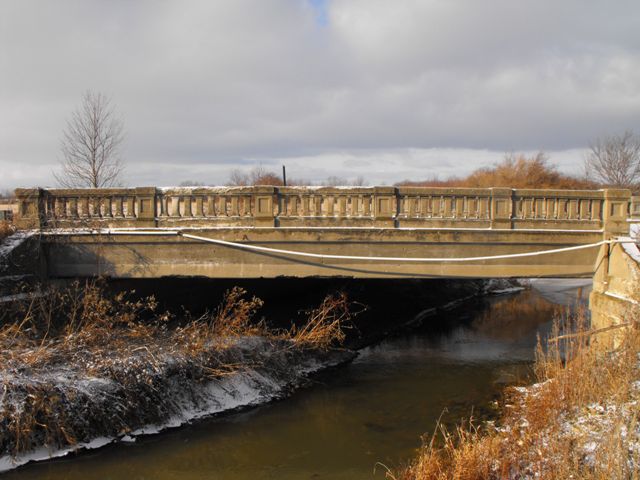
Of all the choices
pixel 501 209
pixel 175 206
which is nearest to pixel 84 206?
pixel 175 206

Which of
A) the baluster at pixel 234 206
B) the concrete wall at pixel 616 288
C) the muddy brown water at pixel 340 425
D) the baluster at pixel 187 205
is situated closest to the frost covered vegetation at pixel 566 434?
the muddy brown water at pixel 340 425

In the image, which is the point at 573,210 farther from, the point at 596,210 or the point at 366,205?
the point at 366,205

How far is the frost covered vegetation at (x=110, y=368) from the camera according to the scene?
7516 millimetres

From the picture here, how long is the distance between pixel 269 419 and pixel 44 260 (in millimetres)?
6357

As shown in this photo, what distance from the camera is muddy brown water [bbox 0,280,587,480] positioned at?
746 centimetres

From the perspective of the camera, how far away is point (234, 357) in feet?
34.4

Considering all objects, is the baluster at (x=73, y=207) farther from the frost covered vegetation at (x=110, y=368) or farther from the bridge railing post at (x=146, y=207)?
the frost covered vegetation at (x=110, y=368)

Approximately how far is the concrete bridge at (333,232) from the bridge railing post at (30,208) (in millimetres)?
23

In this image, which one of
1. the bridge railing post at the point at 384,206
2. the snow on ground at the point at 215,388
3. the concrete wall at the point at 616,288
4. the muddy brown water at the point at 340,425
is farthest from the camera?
the bridge railing post at the point at 384,206

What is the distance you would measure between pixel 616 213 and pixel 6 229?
13.5 metres

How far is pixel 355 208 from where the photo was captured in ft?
37.1

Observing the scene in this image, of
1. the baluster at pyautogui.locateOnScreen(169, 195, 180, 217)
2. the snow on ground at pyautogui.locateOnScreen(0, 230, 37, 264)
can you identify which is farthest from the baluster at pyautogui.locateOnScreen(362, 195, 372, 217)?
the snow on ground at pyautogui.locateOnScreen(0, 230, 37, 264)

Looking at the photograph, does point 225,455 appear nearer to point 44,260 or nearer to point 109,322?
point 109,322

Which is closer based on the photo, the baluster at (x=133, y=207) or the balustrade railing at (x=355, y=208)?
the balustrade railing at (x=355, y=208)
